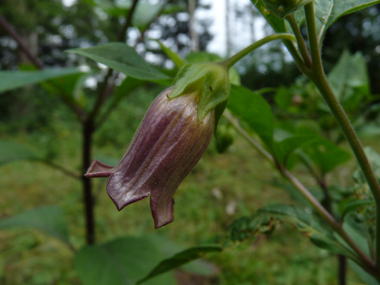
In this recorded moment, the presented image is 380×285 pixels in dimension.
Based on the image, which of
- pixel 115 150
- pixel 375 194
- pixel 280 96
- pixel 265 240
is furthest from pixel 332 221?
pixel 115 150

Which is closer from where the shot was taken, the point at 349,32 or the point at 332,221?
the point at 332,221

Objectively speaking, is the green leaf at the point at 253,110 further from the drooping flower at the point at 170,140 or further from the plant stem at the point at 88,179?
the plant stem at the point at 88,179

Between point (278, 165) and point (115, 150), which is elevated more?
point (278, 165)

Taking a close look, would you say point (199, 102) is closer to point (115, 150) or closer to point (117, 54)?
point (117, 54)

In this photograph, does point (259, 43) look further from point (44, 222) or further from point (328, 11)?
point (44, 222)

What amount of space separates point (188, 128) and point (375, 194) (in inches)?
7.4

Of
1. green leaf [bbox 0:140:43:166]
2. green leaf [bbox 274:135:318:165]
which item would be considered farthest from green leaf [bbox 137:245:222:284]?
green leaf [bbox 0:140:43:166]

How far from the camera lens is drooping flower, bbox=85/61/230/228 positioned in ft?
0.81

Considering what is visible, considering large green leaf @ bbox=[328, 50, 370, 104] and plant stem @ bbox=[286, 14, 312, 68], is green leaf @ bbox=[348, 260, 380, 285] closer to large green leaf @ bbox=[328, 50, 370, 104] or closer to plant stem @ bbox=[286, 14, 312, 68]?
plant stem @ bbox=[286, 14, 312, 68]

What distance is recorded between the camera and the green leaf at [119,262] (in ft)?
2.01

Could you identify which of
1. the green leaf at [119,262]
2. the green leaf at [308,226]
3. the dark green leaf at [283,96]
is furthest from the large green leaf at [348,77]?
the green leaf at [119,262]

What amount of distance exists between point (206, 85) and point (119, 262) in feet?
1.92

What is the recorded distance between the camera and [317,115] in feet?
2.66

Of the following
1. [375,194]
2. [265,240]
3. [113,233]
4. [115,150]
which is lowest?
[115,150]
